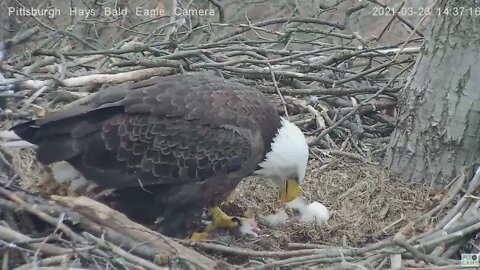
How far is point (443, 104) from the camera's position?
4.75 m

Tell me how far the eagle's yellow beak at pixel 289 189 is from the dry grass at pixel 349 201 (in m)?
0.17

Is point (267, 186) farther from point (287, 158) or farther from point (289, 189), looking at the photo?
point (287, 158)

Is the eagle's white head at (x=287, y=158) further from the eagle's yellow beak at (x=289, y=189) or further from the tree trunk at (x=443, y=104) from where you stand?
the tree trunk at (x=443, y=104)

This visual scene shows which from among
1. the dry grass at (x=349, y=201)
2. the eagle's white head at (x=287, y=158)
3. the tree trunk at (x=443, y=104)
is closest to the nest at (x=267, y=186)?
the dry grass at (x=349, y=201)

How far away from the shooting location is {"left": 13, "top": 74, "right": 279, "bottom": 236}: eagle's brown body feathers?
13.1 feet

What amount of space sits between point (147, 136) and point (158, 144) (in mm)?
64

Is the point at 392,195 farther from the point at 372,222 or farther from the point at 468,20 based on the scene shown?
the point at 468,20

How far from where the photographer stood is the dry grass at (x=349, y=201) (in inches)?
174

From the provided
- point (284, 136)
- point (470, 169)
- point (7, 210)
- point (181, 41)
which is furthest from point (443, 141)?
point (7, 210)

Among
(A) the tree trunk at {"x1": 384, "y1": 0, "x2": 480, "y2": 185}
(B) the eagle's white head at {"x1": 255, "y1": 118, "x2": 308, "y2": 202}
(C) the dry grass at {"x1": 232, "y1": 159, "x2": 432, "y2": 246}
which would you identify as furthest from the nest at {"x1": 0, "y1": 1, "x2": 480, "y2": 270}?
(B) the eagle's white head at {"x1": 255, "y1": 118, "x2": 308, "y2": 202}

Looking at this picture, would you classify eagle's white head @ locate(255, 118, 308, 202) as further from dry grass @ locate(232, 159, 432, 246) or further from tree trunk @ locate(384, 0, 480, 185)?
tree trunk @ locate(384, 0, 480, 185)

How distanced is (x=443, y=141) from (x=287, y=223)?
3.38ft

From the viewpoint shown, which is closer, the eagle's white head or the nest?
the nest

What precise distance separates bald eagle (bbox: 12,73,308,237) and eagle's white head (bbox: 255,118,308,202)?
16cm
